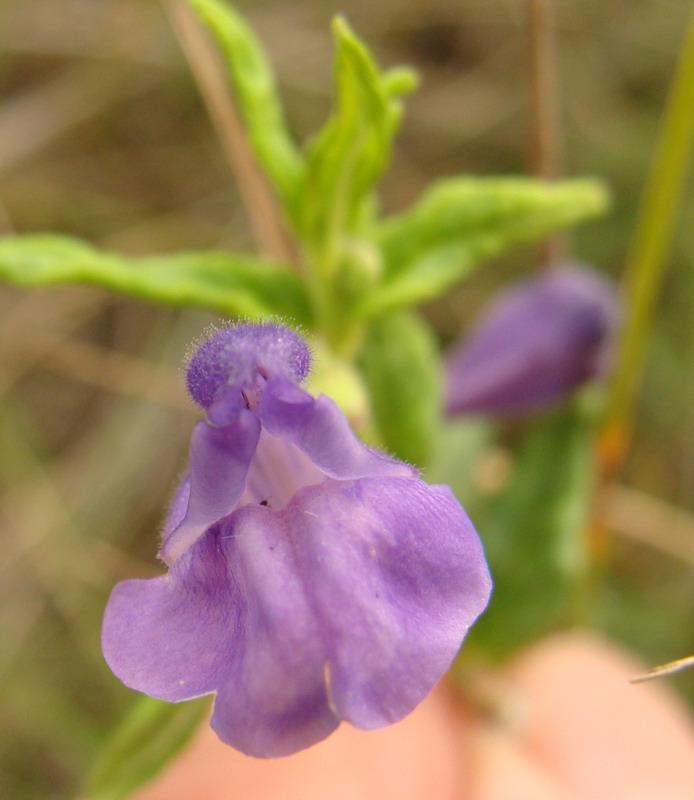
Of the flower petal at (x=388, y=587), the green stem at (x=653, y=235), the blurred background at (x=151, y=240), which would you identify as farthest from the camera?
the blurred background at (x=151, y=240)

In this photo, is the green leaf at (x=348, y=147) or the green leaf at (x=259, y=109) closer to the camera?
the green leaf at (x=348, y=147)

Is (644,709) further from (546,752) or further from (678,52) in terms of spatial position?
(678,52)

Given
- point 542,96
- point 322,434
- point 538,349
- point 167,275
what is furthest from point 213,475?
point 542,96

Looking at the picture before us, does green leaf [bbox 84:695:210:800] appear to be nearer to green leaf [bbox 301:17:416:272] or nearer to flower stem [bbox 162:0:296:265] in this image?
green leaf [bbox 301:17:416:272]

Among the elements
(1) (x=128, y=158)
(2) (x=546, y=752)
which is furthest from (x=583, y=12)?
(2) (x=546, y=752)

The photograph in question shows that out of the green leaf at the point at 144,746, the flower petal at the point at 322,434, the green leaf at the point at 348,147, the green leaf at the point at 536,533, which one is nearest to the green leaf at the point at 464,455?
the green leaf at the point at 536,533

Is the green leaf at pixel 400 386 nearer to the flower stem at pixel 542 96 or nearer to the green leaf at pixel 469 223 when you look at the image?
the green leaf at pixel 469 223
